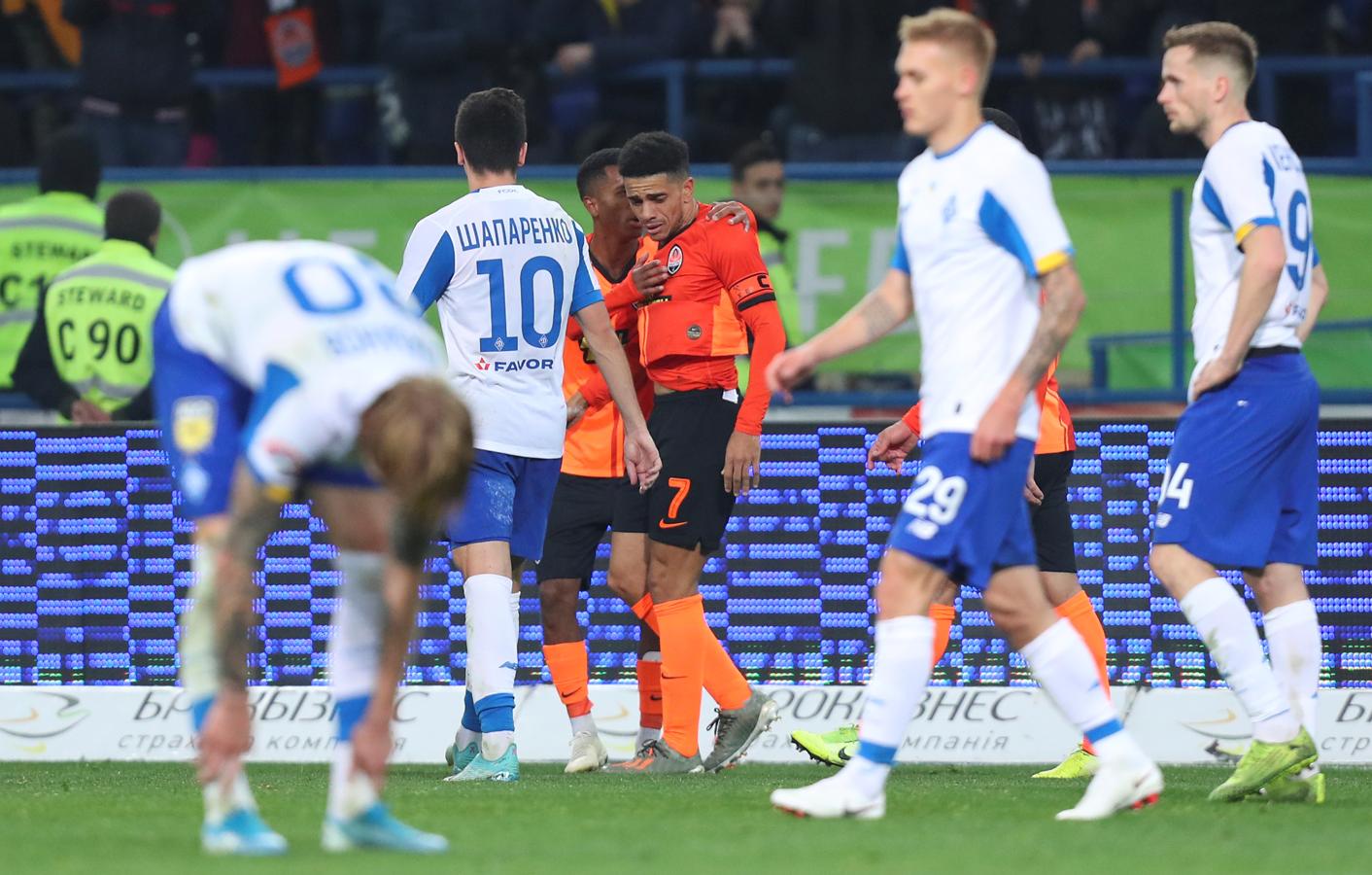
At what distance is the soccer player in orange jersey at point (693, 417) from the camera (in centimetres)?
893

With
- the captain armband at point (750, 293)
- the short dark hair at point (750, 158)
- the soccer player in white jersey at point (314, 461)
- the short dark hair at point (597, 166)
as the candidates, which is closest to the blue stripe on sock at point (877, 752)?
the soccer player in white jersey at point (314, 461)

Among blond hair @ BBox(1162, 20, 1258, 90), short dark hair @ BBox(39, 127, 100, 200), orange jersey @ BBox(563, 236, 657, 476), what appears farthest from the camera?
short dark hair @ BBox(39, 127, 100, 200)

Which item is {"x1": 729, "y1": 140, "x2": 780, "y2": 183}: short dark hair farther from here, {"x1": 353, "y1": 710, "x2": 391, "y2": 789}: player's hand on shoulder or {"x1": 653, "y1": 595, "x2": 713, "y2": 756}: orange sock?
{"x1": 353, "y1": 710, "x2": 391, "y2": 789}: player's hand on shoulder

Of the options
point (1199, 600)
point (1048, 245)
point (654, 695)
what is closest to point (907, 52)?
point (1048, 245)

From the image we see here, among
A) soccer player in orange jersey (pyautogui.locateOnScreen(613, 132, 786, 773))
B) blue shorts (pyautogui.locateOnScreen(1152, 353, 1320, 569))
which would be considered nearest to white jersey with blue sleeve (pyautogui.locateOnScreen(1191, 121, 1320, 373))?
blue shorts (pyautogui.locateOnScreen(1152, 353, 1320, 569))

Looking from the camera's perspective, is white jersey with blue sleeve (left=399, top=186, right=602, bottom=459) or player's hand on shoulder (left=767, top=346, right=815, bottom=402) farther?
white jersey with blue sleeve (left=399, top=186, right=602, bottom=459)

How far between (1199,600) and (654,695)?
297cm

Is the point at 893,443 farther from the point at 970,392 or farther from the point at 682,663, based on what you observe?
the point at 970,392

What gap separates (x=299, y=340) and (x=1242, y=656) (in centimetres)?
346

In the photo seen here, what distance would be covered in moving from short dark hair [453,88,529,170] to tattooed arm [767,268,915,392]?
2.29 m

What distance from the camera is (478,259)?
839 centimetres

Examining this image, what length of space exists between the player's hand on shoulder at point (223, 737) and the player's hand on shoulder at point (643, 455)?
11.3 ft

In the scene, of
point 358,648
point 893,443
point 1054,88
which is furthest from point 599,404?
point 1054,88

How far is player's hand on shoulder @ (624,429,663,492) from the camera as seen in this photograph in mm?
8617
